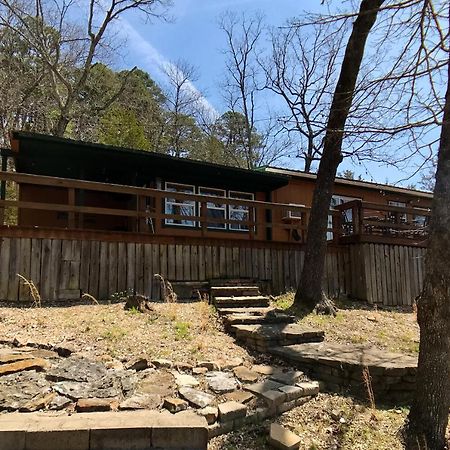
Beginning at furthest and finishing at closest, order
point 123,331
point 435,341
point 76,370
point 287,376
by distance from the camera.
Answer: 1. point 123,331
2. point 287,376
3. point 76,370
4. point 435,341

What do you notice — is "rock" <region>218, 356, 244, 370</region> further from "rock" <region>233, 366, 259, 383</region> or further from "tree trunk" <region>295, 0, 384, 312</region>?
"tree trunk" <region>295, 0, 384, 312</region>

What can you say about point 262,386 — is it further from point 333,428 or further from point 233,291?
point 233,291

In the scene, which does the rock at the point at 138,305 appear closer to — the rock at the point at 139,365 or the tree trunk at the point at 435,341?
the rock at the point at 139,365

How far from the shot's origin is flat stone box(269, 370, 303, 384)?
14.4 ft

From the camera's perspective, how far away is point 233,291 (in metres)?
7.93

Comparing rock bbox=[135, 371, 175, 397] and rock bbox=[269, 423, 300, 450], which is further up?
rock bbox=[135, 371, 175, 397]

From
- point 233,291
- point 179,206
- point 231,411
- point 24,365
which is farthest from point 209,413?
point 179,206

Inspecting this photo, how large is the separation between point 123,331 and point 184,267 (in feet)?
9.91

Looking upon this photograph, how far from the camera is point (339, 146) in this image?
7777 millimetres

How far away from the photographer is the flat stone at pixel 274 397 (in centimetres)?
382

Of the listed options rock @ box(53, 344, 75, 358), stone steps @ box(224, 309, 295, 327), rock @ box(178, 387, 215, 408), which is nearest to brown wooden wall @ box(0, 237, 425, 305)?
stone steps @ box(224, 309, 295, 327)

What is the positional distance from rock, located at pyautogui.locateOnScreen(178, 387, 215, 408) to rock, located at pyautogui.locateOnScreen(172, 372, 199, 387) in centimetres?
12

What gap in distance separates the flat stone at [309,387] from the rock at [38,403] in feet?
7.95

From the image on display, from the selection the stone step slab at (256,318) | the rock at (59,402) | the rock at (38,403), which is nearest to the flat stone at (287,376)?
the stone step slab at (256,318)
